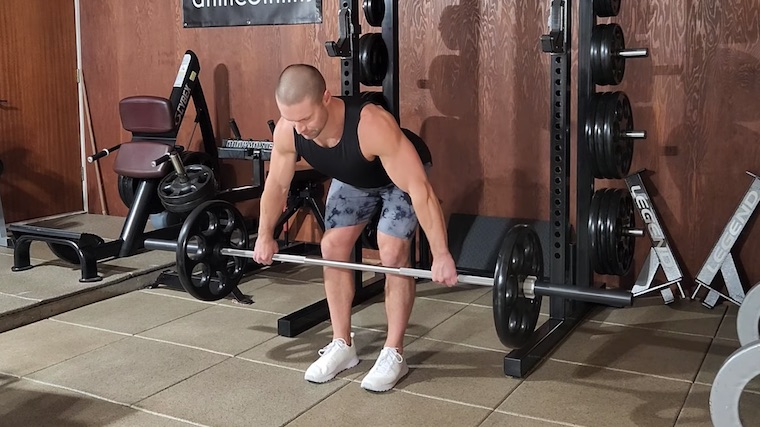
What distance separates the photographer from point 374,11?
11.5 feet

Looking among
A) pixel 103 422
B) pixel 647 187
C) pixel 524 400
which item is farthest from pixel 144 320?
pixel 647 187

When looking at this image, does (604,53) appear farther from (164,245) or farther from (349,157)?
(164,245)

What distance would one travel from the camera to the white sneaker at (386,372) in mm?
2643

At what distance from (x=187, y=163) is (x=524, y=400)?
2.67m

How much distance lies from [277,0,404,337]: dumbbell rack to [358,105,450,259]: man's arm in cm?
90

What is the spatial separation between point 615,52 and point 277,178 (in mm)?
1442

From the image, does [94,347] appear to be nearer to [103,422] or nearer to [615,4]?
[103,422]

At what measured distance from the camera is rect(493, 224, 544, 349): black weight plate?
2.28 m

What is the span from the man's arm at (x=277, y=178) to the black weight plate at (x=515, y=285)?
790mm

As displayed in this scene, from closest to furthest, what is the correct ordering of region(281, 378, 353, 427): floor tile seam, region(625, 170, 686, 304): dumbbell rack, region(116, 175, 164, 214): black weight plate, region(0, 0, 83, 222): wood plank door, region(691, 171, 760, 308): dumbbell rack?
region(281, 378, 353, 427): floor tile seam → region(691, 171, 760, 308): dumbbell rack → region(625, 170, 686, 304): dumbbell rack → region(116, 175, 164, 214): black weight plate → region(0, 0, 83, 222): wood plank door

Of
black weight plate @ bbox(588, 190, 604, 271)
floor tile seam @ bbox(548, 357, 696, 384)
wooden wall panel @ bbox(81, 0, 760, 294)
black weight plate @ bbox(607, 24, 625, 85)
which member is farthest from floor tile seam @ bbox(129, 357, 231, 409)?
black weight plate @ bbox(607, 24, 625, 85)

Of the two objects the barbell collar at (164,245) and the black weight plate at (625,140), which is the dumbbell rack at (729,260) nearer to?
the black weight plate at (625,140)

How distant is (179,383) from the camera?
9.01 feet

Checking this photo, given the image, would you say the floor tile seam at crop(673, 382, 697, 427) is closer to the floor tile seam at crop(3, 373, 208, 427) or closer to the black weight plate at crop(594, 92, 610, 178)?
the black weight plate at crop(594, 92, 610, 178)
